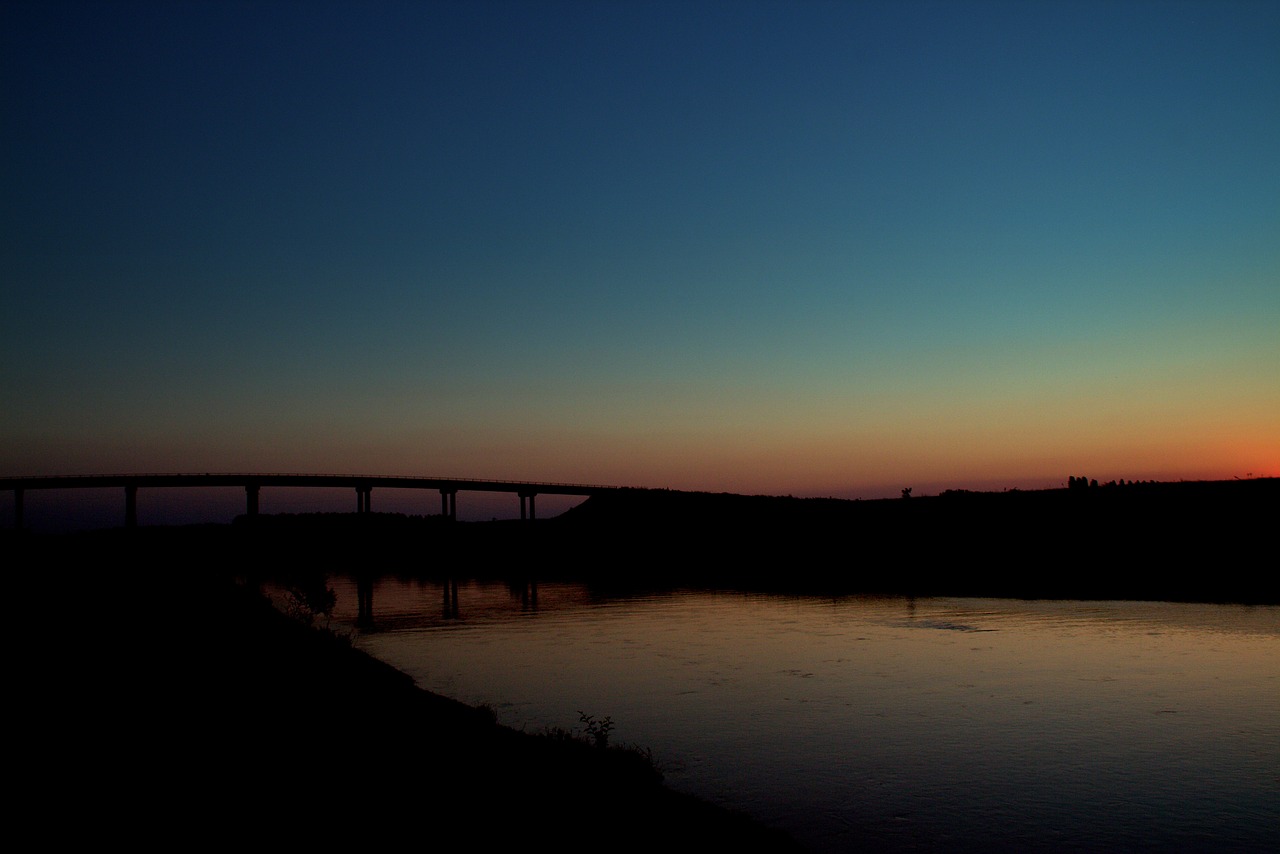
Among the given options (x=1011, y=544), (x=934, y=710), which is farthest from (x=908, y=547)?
(x=934, y=710)

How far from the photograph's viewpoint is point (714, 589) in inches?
2918

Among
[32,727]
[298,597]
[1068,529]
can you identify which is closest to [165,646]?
[32,727]


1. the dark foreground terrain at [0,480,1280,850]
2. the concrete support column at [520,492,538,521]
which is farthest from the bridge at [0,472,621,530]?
the dark foreground terrain at [0,480,1280,850]

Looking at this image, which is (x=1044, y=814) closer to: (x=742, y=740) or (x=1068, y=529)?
(x=742, y=740)

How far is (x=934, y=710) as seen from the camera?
25.2m

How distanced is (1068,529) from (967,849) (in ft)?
265

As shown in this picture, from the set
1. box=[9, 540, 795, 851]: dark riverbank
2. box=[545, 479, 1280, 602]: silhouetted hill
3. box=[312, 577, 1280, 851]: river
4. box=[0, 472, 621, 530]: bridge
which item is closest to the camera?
box=[9, 540, 795, 851]: dark riverbank

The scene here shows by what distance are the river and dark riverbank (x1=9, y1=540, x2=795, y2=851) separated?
344 centimetres

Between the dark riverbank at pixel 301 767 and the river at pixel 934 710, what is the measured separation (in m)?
3.44

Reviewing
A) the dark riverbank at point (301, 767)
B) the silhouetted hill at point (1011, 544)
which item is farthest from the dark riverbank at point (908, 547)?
the dark riverbank at point (301, 767)

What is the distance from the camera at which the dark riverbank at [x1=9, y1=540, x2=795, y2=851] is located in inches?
460

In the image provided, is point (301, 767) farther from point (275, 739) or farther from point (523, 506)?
point (523, 506)

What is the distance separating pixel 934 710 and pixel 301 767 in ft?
57.5

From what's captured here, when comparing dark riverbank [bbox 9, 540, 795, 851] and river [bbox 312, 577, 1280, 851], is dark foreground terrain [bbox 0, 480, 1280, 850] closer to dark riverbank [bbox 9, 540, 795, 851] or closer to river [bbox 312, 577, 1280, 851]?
dark riverbank [bbox 9, 540, 795, 851]
